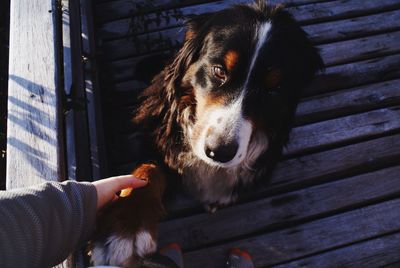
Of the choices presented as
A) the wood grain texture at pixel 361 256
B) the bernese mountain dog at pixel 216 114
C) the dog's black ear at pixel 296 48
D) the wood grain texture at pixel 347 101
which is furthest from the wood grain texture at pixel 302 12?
the wood grain texture at pixel 361 256

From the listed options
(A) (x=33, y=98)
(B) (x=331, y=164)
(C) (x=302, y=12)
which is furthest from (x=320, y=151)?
(A) (x=33, y=98)

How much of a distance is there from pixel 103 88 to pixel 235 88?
1090 mm

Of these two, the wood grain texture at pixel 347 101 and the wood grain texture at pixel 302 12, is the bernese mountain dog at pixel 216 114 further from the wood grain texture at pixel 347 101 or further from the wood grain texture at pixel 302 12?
the wood grain texture at pixel 302 12

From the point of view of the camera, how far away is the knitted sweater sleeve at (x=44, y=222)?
0.93m

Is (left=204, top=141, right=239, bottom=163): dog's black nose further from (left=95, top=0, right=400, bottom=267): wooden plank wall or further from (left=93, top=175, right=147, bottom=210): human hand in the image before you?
(left=95, top=0, right=400, bottom=267): wooden plank wall

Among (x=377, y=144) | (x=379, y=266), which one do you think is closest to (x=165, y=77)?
(x=377, y=144)

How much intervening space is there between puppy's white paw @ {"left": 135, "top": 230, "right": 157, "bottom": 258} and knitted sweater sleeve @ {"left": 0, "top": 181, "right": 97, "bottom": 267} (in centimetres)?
20

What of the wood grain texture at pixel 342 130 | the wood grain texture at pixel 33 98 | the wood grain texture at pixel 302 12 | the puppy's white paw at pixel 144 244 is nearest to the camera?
the wood grain texture at pixel 33 98

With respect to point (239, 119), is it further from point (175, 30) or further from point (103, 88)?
point (175, 30)

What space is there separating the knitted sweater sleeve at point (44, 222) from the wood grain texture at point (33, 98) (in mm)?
95

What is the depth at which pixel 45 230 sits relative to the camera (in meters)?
1.01

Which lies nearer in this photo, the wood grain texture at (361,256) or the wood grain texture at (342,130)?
the wood grain texture at (361,256)

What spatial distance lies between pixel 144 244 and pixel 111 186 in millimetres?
243

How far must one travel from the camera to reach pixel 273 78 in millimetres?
1552
